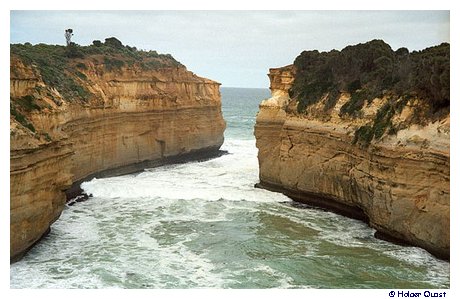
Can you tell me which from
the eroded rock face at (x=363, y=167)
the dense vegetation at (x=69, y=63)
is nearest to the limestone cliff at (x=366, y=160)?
the eroded rock face at (x=363, y=167)

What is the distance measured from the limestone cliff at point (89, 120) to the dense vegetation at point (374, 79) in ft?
31.4

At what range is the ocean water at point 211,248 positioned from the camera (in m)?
14.7

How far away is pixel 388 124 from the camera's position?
61.8 ft

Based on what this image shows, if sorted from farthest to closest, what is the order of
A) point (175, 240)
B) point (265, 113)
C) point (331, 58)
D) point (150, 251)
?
point (265, 113)
point (331, 58)
point (175, 240)
point (150, 251)

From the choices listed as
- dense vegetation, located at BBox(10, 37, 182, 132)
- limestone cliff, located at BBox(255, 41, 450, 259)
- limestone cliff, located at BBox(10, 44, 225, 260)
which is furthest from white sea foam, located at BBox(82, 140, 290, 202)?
dense vegetation, located at BBox(10, 37, 182, 132)

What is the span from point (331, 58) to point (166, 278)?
13.9 meters

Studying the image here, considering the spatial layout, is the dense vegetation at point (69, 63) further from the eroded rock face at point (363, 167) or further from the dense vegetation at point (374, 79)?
the dense vegetation at point (374, 79)

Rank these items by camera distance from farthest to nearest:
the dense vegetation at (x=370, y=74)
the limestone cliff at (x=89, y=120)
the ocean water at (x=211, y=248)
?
the dense vegetation at (x=370, y=74) < the limestone cliff at (x=89, y=120) < the ocean water at (x=211, y=248)

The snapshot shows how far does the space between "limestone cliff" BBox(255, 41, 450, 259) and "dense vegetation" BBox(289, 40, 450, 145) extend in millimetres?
154

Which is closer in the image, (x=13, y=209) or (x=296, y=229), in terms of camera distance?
(x=13, y=209)

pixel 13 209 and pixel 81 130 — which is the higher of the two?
pixel 81 130

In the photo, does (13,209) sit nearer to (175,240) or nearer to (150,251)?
(150,251)

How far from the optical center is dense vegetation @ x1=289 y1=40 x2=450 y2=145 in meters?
17.4
